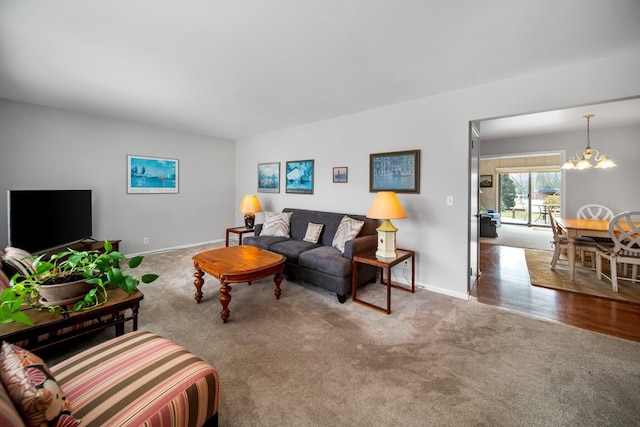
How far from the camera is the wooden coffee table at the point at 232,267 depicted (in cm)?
247

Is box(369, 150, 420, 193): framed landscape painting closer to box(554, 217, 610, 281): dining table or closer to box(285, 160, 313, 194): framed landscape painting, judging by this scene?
box(285, 160, 313, 194): framed landscape painting

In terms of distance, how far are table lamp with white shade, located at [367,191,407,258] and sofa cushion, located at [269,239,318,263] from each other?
1.06 metres

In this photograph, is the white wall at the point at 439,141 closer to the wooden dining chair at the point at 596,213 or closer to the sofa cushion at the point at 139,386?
the sofa cushion at the point at 139,386

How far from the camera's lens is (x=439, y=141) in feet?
10.4

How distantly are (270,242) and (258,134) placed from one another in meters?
2.80

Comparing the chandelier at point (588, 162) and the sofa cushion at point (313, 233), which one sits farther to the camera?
the chandelier at point (588, 162)

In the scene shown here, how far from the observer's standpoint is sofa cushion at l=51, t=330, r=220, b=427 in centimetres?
98

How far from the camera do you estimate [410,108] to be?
338cm

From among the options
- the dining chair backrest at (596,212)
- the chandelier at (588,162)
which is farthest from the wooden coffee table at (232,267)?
the dining chair backrest at (596,212)

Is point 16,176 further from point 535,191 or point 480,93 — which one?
point 535,191

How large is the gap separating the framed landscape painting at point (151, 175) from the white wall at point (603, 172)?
7649 mm

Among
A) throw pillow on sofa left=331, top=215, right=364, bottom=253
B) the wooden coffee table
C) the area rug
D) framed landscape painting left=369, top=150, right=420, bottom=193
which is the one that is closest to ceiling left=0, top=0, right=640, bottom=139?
framed landscape painting left=369, top=150, right=420, bottom=193

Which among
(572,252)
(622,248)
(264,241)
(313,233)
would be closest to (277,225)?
(264,241)

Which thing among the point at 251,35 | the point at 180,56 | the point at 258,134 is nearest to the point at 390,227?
the point at 251,35
